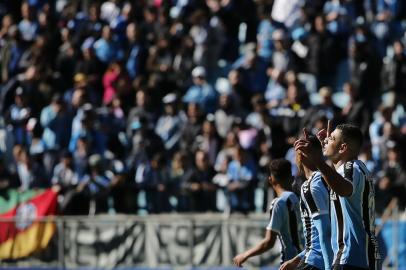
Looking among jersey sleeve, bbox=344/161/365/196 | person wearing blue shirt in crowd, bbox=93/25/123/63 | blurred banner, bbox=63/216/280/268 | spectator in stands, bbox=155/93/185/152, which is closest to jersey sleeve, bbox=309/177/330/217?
jersey sleeve, bbox=344/161/365/196

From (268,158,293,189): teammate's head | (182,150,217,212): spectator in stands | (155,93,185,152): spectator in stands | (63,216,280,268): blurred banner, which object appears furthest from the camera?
(155,93,185,152): spectator in stands

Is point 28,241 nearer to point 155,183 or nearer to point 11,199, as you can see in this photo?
point 11,199

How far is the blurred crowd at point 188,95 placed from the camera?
1788 cm

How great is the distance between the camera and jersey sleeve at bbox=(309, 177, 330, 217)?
9.36 metres

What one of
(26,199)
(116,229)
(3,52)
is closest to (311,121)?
(116,229)

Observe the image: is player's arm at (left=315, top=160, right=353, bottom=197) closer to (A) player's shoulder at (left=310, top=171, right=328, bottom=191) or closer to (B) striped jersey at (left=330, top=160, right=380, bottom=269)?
(B) striped jersey at (left=330, top=160, right=380, bottom=269)

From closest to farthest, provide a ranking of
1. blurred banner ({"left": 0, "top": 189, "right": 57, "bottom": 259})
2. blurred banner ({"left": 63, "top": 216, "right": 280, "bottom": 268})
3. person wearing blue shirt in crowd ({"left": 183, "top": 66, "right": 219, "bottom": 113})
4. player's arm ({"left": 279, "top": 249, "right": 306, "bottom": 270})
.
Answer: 1. player's arm ({"left": 279, "top": 249, "right": 306, "bottom": 270})
2. blurred banner ({"left": 63, "top": 216, "right": 280, "bottom": 268})
3. blurred banner ({"left": 0, "top": 189, "right": 57, "bottom": 259})
4. person wearing blue shirt in crowd ({"left": 183, "top": 66, "right": 219, "bottom": 113})

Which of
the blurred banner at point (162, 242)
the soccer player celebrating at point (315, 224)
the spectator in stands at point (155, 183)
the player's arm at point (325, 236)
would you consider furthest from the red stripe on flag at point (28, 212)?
the player's arm at point (325, 236)

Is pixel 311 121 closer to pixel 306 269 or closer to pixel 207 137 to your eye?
pixel 207 137

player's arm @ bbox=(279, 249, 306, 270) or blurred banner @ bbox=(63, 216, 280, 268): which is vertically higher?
blurred banner @ bbox=(63, 216, 280, 268)

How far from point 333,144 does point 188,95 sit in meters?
11.6

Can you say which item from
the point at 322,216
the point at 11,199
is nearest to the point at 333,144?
the point at 322,216

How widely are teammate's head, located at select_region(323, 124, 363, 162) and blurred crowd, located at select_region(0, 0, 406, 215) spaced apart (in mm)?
7706

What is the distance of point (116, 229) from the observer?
17656 millimetres
